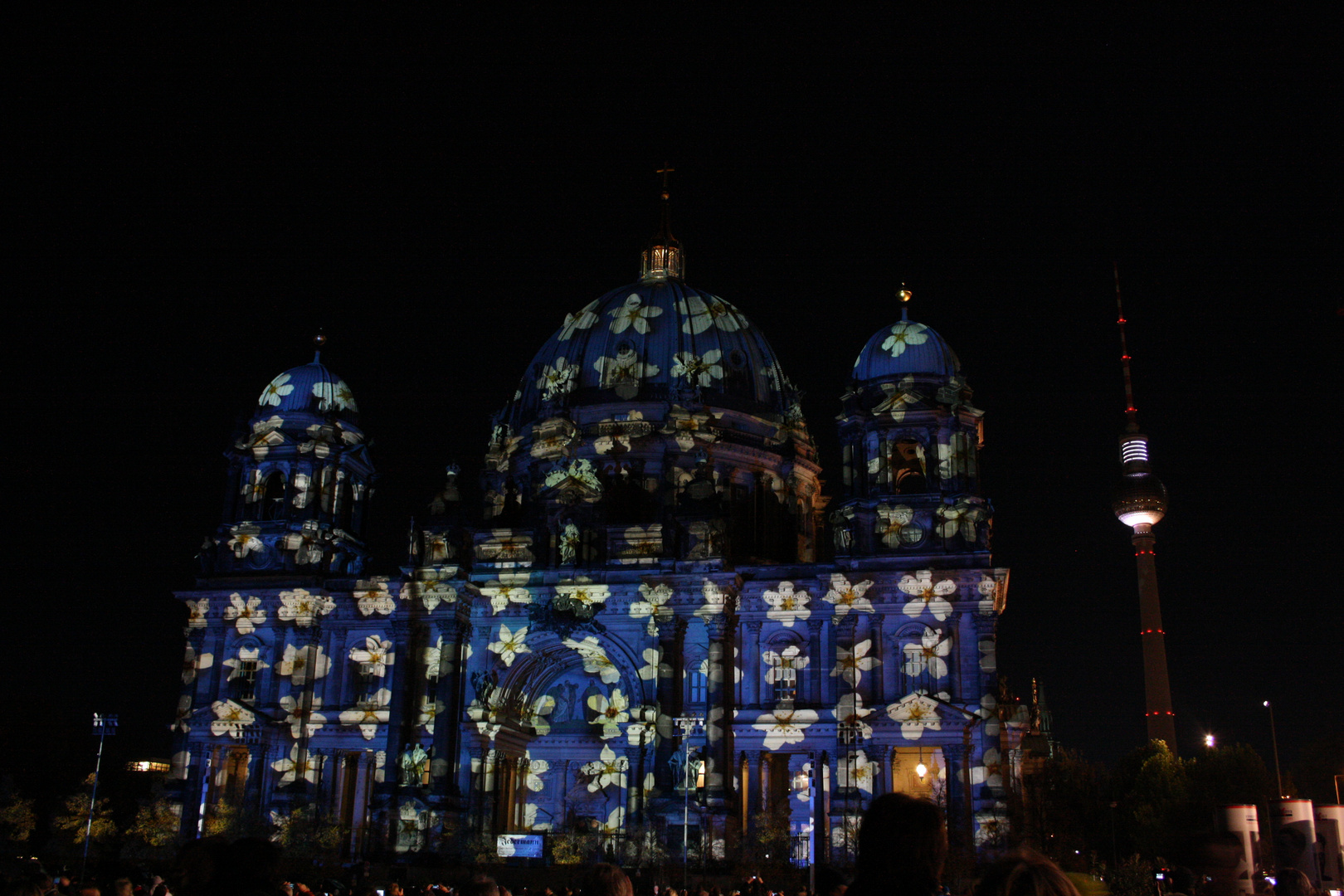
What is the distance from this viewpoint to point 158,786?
206 feet

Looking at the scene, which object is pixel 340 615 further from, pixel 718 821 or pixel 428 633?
pixel 718 821

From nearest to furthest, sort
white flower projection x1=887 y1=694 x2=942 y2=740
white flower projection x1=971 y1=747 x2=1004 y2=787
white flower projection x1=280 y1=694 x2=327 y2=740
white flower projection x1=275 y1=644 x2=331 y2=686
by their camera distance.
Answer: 1. white flower projection x1=971 y1=747 x2=1004 y2=787
2. white flower projection x1=887 y1=694 x2=942 y2=740
3. white flower projection x1=280 y1=694 x2=327 y2=740
4. white flower projection x1=275 y1=644 x2=331 y2=686

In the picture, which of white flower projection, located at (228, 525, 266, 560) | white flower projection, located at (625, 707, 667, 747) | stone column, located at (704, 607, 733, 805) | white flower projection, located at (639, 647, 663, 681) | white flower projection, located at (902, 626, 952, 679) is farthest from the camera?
white flower projection, located at (228, 525, 266, 560)

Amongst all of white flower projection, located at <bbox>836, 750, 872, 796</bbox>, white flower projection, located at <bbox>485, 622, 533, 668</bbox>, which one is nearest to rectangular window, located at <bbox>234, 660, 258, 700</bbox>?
white flower projection, located at <bbox>485, 622, 533, 668</bbox>

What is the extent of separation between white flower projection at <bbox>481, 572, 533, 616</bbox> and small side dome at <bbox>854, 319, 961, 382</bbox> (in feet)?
63.6

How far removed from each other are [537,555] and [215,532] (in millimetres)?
17141

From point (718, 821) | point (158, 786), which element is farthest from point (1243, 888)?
point (158, 786)

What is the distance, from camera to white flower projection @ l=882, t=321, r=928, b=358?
63.8m

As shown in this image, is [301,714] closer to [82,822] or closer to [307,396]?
[82,822]

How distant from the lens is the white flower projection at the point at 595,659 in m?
61.4

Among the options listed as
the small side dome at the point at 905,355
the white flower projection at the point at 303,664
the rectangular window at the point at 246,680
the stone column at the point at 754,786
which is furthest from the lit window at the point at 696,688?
the rectangular window at the point at 246,680

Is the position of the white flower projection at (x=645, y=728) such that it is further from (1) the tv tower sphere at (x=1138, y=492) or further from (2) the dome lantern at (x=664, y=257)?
(1) the tv tower sphere at (x=1138, y=492)

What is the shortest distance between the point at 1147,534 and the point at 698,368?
270 feet

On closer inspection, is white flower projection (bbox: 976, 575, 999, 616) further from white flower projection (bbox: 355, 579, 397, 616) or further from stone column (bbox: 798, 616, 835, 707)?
white flower projection (bbox: 355, 579, 397, 616)
